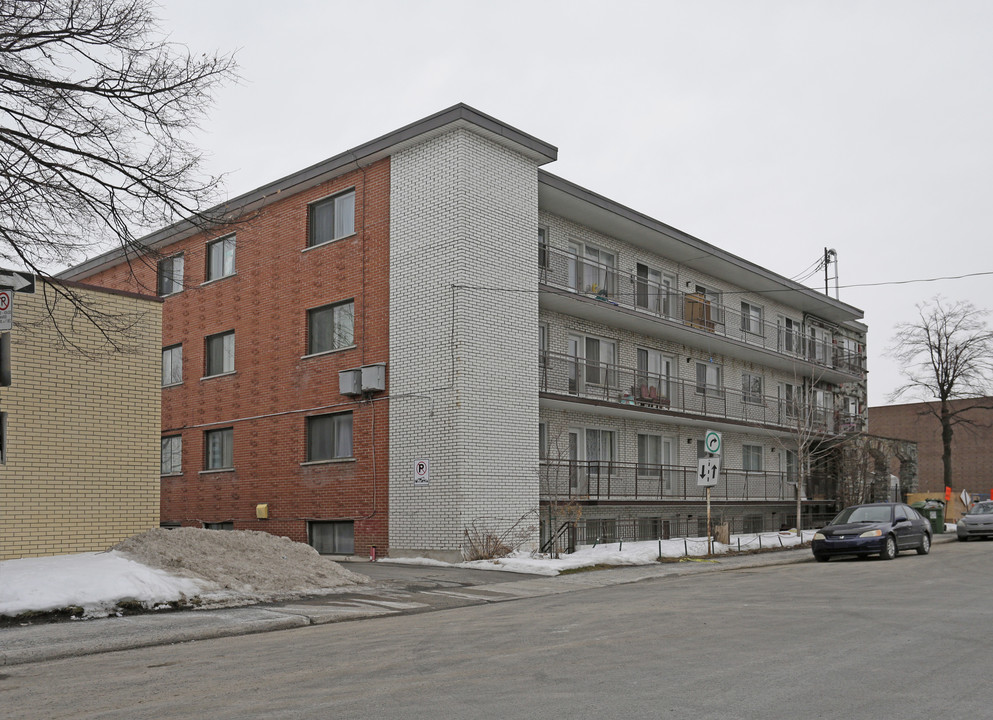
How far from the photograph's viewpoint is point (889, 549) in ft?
74.6

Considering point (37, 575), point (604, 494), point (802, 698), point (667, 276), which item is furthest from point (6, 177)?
point (667, 276)

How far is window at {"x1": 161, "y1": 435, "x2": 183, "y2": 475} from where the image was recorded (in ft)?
96.5

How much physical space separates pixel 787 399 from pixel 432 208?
72.7 feet

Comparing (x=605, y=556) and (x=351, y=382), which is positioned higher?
(x=351, y=382)

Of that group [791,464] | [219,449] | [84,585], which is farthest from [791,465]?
[84,585]

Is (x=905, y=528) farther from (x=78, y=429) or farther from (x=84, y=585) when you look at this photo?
(x=84, y=585)

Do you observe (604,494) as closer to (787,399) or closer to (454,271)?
(454,271)

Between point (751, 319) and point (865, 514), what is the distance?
45.8ft

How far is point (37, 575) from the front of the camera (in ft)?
42.6

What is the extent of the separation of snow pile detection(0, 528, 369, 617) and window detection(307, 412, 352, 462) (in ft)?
23.8

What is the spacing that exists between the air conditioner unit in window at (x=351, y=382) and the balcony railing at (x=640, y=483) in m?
4.93

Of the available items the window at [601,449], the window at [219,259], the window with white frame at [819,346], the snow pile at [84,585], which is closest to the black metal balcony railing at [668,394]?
the window at [601,449]

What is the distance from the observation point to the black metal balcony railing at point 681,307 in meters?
26.5

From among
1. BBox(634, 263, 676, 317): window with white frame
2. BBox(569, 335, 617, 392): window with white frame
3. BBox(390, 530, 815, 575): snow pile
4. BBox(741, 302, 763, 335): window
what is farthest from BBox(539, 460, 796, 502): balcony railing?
BBox(741, 302, 763, 335): window
